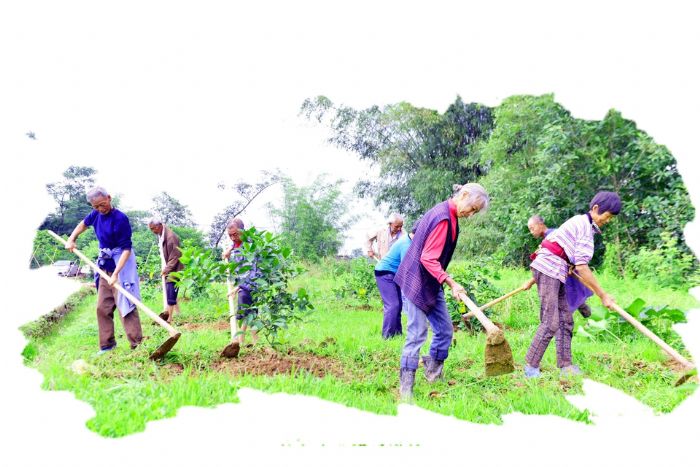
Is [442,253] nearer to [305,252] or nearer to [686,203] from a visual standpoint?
[686,203]

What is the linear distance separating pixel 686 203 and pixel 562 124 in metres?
3.17

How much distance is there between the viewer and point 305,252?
501 inches

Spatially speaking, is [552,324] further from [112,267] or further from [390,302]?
[112,267]

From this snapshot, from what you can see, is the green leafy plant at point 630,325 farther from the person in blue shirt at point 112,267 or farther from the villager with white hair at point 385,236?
the person in blue shirt at point 112,267

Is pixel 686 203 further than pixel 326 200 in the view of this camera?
No

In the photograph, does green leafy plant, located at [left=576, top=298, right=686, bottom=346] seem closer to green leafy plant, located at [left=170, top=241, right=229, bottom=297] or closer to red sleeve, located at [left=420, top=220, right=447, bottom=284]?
red sleeve, located at [left=420, top=220, right=447, bottom=284]

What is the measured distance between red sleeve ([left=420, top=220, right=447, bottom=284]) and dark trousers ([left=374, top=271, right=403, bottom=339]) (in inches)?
86.7

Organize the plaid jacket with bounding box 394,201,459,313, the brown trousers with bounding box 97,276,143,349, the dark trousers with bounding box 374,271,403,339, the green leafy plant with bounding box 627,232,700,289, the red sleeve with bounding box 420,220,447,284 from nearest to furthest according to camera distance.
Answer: the red sleeve with bounding box 420,220,447,284, the plaid jacket with bounding box 394,201,459,313, the brown trousers with bounding box 97,276,143,349, the dark trousers with bounding box 374,271,403,339, the green leafy plant with bounding box 627,232,700,289

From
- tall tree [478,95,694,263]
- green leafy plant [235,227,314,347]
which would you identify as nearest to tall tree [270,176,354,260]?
tall tree [478,95,694,263]

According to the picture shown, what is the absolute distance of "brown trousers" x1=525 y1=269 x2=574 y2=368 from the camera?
4.42m

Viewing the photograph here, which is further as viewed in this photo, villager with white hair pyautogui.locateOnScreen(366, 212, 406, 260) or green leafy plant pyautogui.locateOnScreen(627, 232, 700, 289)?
green leafy plant pyautogui.locateOnScreen(627, 232, 700, 289)

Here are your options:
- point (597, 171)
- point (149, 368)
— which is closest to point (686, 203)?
point (597, 171)

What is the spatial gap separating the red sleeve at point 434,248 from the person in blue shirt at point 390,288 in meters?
2.00

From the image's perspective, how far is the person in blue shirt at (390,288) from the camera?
5.76 m
